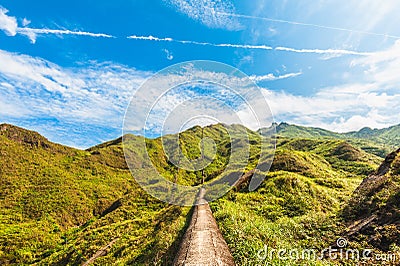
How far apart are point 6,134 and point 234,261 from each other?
85.4 metres

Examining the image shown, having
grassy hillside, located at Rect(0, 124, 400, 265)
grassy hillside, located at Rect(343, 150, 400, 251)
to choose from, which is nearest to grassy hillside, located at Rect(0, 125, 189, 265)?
grassy hillside, located at Rect(0, 124, 400, 265)

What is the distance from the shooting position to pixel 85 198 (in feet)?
181

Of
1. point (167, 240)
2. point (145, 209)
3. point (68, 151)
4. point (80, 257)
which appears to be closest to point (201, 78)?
point (167, 240)

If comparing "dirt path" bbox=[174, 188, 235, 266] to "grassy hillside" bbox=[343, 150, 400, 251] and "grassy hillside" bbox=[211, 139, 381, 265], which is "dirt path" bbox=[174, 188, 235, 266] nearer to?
"grassy hillside" bbox=[211, 139, 381, 265]

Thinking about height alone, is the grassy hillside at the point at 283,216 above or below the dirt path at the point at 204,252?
above

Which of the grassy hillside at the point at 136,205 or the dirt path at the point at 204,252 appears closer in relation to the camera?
the dirt path at the point at 204,252

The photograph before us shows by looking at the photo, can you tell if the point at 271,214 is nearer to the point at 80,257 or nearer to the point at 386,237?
the point at 386,237

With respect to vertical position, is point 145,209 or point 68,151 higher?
point 68,151

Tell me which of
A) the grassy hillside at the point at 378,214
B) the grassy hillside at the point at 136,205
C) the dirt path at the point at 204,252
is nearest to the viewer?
the dirt path at the point at 204,252

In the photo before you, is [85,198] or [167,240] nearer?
[167,240]

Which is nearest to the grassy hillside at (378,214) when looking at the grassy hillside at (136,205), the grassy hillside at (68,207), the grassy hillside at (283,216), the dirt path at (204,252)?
the grassy hillside at (136,205)

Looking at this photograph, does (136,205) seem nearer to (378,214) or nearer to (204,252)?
(204,252)

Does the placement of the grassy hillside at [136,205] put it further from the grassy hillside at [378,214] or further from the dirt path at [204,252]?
the dirt path at [204,252]

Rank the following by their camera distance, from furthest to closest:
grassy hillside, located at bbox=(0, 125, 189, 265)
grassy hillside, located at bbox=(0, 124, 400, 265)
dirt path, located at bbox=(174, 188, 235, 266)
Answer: grassy hillside, located at bbox=(0, 125, 189, 265)
grassy hillside, located at bbox=(0, 124, 400, 265)
dirt path, located at bbox=(174, 188, 235, 266)
